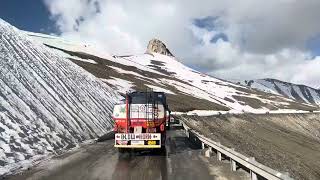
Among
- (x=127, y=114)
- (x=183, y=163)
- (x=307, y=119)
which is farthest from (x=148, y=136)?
(x=307, y=119)

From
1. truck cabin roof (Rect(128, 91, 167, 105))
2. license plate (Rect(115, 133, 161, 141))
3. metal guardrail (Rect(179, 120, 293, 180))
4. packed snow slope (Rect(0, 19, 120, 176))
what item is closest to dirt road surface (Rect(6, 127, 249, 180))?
metal guardrail (Rect(179, 120, 293, 180))

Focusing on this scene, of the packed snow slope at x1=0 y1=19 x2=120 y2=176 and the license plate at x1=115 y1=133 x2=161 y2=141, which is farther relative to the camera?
the license plate at x1=115 y1=133 x2=161 y2=141

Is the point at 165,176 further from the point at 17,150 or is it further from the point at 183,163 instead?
the point at 17,150

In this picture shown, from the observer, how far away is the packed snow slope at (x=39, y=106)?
64.9 ft

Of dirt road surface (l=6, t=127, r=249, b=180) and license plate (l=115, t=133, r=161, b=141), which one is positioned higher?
license plate (l=115, t=133, r=161, b=141)

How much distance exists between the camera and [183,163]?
57.1ft

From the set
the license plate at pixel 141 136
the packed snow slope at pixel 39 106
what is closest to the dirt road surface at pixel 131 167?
the license plate at pixel 141 136

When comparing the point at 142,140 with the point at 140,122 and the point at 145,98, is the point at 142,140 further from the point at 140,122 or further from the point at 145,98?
the point at 145,98

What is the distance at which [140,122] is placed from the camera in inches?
802

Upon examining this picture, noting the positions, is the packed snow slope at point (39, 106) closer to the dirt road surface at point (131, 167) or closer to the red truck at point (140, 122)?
the dirt road surface at point (131, 167)

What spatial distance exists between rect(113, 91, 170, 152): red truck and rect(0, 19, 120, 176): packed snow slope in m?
3.46

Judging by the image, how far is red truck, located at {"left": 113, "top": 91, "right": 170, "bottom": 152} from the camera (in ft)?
65.4

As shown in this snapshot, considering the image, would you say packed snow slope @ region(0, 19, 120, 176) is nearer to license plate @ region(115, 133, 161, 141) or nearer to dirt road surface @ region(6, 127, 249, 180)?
dirt road surface @ region(6, 127, 249, 180)

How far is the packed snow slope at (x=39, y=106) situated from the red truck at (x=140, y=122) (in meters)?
3.46
